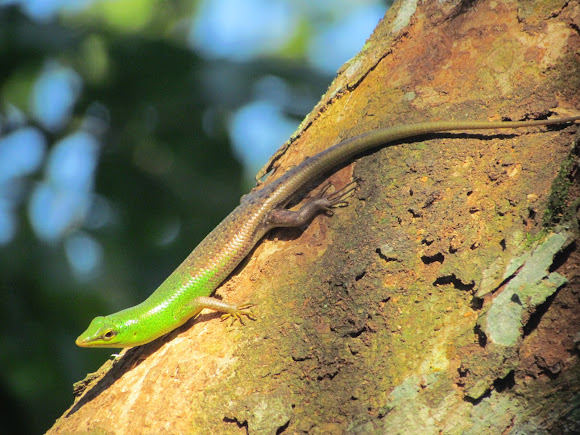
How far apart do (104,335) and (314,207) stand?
6.82 ft

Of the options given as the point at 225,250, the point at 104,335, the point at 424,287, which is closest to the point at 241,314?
the point at 225,250

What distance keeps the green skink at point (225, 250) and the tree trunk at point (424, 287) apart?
0.13m

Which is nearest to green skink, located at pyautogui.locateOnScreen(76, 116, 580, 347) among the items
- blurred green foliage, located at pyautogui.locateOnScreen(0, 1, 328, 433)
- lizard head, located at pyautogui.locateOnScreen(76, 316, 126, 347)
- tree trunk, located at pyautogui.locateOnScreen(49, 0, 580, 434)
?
lizard head, located at pyautogui.locateOnScreen(76, 316, 126, 347)

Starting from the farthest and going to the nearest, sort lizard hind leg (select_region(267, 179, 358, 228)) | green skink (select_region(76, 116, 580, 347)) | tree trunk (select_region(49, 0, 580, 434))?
green skink (select_region(76, 116, 580, 347)), lizard hind leg (select_region(267, 179, 358, 228)), tree trunk (select_region(49, 0, 580, 434))

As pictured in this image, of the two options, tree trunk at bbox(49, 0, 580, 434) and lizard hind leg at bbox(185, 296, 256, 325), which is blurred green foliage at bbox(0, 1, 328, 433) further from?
lizard hind leg at bbox(185, 296, 256, 325)

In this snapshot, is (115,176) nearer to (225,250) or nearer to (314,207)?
(225,250)

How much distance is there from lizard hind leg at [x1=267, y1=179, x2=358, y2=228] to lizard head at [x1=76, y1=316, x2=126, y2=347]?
62.1 inches

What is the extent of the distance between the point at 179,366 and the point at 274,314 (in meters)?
0.75

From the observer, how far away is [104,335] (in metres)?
3.94

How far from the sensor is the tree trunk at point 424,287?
86.7 inches

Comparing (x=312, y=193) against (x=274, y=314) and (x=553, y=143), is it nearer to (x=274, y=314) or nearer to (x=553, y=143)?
(x=274, y=314)

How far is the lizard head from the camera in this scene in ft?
12.8

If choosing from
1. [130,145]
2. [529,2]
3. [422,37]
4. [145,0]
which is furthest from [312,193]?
[145,0]

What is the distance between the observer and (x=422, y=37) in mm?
3924
